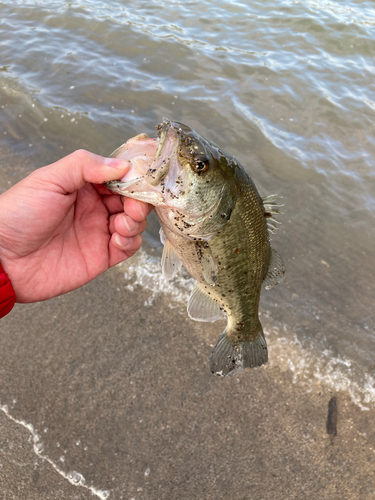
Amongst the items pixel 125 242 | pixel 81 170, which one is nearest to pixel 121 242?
pixel 125 242

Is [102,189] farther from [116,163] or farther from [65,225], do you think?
[116,163]

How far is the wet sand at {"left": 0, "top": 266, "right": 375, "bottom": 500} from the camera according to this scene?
10.5 feet

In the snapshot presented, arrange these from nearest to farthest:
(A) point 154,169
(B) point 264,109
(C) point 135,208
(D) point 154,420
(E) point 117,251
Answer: (A) point 154,169 < (C) point 135,208 < (E) point 117,251 < (D) point 154,420 < (B) point 264,109

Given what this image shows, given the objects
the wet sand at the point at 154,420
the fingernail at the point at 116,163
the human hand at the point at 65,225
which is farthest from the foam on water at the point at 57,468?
the fingernail at the point at 116,163

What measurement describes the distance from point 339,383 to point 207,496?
5.84 ft

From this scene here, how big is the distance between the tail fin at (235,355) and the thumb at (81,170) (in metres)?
1.70

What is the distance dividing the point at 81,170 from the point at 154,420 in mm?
2456

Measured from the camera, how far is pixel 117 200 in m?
3.21

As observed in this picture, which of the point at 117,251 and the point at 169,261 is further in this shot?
the point at 117,251

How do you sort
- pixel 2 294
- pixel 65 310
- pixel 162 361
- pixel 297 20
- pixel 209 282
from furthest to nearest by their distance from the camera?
pixel 297 20 < pixel 65 310 < pixel 162 361 < pixel 209 282 < pixel 2 294

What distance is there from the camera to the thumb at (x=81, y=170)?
2.37 meters

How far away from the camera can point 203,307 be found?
3191mm

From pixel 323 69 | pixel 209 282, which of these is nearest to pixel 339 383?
pixel 209 282

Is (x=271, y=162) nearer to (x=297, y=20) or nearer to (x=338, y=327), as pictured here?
(x=338, y=327)
